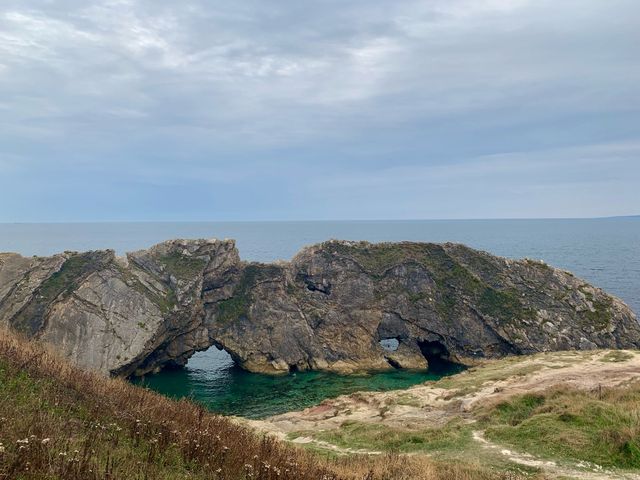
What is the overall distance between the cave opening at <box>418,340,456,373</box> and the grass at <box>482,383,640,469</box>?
134 feet

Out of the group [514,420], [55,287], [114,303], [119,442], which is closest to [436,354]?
[514,420]

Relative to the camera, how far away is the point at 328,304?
7431cm

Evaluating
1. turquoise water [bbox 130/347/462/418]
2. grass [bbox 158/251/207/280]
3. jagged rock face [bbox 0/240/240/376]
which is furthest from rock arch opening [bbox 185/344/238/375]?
grass [bbox 158/251/207/280]

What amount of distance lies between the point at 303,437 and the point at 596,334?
184 feet

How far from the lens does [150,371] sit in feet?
206

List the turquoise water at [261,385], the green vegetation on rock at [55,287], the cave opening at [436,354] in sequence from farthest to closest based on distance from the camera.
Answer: the cave opening at [436,354], the green vegetation on rock at [55,287], the turquoise water at [261,385]

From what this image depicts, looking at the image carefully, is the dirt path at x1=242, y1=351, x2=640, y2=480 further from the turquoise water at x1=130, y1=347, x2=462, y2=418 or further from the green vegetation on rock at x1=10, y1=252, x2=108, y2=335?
the green vegetation on rock at x1=10, y1=252, x2=108, y2=335

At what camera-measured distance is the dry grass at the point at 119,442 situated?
8.90 meters

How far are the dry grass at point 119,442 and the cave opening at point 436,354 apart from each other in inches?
2150

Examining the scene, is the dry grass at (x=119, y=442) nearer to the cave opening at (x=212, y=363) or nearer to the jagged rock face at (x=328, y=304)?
the jagged rock face at (x=328, y=304)

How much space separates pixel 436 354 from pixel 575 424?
52.8 meters

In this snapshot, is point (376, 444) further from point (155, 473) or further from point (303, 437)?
point (155, 473)

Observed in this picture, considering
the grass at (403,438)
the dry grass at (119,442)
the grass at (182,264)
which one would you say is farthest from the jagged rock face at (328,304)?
the dry grass at (119,442)

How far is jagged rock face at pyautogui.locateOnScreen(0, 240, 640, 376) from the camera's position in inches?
2267
